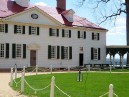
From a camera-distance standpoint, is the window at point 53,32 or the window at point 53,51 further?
the window at point 53,32

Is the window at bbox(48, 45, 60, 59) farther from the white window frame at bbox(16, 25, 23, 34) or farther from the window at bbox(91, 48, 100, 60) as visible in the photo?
the window at bbox(91, 48, 100, 60)

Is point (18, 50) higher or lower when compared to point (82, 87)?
higher

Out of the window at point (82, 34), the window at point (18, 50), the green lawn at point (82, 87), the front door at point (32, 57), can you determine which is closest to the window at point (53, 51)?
the front door at point (32, 57)

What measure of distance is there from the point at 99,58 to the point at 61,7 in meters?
9.25

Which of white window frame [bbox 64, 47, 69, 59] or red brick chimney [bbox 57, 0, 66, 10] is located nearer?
white window frame [bbox 64, 47, 69, 59]

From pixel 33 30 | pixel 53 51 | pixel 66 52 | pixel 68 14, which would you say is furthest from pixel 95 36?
pixel 33 30

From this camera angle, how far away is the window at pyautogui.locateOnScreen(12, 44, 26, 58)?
41594 millimetres

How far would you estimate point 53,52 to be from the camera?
45281 millimetres

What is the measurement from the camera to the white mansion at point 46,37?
41.7 m

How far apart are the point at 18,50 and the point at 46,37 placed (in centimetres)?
452

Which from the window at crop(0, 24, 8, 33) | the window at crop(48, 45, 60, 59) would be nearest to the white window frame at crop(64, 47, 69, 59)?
the window at crop(48, 45, 60, 59)

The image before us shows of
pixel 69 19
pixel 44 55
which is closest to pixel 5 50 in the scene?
pixel 44 55

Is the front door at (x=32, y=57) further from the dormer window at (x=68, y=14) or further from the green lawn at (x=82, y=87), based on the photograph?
the green lawn at (x=82, y=87)

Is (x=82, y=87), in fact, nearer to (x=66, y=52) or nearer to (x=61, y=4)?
(x=66, y=52)
